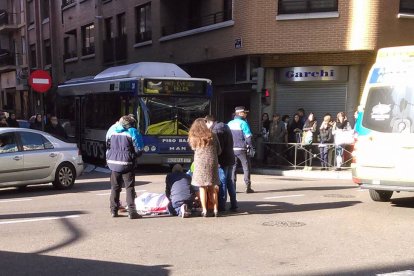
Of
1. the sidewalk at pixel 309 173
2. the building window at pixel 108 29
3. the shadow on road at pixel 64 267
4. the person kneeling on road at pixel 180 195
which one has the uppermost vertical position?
the building window at pixel 108 29

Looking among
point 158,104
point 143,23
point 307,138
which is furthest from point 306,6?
point 143,23

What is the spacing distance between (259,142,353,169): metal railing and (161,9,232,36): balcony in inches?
259

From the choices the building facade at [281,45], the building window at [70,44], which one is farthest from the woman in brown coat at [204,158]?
the building window at [70,44]

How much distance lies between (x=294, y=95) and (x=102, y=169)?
7876 millimetres

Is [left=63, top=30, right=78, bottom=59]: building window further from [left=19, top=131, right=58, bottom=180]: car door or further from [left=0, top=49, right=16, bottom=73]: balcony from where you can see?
[left=19, top=131, right=58, bottom=180]: car door

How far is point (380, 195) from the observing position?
1000 cm

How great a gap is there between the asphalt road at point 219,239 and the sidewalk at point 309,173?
13.7 feet

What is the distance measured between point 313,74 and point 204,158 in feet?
39.0

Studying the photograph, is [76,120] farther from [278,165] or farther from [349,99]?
[349,99]

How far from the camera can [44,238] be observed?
6977 millimetres

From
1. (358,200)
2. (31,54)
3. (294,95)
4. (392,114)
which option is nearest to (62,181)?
(358,200)

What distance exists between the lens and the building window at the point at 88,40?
105 ft

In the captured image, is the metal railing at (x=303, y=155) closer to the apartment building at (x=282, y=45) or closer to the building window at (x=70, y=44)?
the apartment building at (x=282, y=45)

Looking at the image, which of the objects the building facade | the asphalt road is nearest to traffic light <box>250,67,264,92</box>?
the building facade
